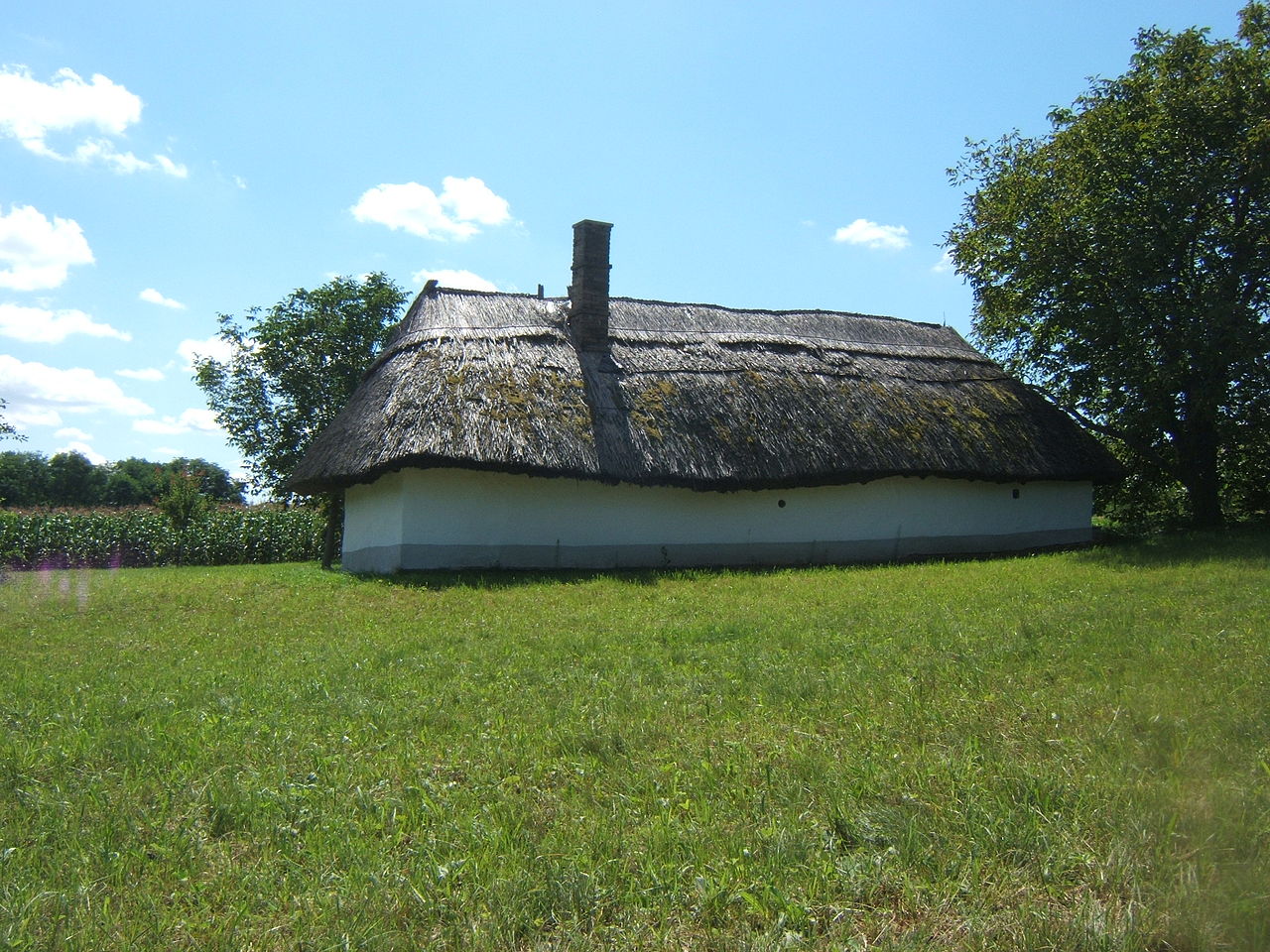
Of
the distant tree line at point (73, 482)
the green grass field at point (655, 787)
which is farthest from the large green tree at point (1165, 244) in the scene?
the distant tree line at point (73, 482)

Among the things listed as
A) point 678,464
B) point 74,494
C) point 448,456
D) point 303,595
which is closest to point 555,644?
point 303,595

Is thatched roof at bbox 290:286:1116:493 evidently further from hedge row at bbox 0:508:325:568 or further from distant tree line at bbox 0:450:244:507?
distant tree line at bbox 0:450:244:507

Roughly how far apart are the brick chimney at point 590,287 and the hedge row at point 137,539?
10.7 metres

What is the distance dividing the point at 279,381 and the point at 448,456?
11.1 meters

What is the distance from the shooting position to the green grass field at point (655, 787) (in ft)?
9.41

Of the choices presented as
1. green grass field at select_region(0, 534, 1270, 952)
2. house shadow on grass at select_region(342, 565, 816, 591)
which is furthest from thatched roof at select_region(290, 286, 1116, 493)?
green grass field at select_region(0, 534, 1270, 952)

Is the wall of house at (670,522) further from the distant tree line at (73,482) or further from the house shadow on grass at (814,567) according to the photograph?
the distant tree line at (73,482)

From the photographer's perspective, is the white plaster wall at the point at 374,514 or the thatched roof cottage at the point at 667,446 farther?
the white plaster wall at the point at 374,514

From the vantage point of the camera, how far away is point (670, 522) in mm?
14227

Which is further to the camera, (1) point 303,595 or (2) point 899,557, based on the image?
(2) point 899,557

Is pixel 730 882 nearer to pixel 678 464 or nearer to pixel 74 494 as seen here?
pixel 678 464

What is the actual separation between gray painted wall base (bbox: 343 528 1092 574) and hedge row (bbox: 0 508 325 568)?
9.26m

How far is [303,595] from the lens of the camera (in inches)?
418

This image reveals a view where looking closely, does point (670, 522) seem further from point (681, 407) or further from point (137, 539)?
point (137, 539)
